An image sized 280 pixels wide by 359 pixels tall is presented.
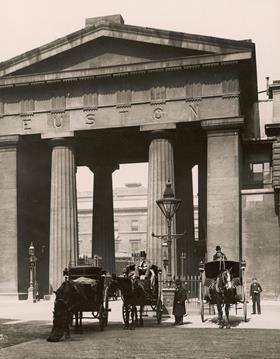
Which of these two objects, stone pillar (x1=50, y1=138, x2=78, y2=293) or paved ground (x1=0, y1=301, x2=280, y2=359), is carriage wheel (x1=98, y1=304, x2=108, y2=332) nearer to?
paved ground (x1=0, y1=301, x2=280, y2=359)

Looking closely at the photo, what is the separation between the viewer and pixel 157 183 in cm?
4347

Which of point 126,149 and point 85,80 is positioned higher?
A: point 85,80

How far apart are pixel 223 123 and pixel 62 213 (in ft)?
40.9

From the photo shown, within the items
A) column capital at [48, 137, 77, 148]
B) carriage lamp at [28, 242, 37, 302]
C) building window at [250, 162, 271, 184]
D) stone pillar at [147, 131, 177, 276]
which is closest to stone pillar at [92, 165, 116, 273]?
carriage lamp at [28, 242, 37, 302]

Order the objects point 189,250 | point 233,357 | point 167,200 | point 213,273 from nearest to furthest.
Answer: point 233,357
point 213,273
point 167,200
point 189,250

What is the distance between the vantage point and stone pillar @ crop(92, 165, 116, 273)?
178ft

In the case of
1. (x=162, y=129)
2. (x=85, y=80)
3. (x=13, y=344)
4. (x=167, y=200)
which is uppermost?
(x=85, y=80)

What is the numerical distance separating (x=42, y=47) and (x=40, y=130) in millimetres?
5792

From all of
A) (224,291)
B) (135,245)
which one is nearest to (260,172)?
(224,291)

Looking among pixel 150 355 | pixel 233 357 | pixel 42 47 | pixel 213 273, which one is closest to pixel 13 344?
pixel 150 355

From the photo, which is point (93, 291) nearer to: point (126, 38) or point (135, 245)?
point (126, 38)

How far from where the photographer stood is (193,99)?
4366cm

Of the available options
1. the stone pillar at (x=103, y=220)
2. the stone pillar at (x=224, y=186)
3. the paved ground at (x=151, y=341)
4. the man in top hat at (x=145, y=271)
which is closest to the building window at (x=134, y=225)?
the stone pillar at (x=103, y=220)

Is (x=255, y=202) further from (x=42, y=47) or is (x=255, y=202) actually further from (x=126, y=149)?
(x=42, y=47)
